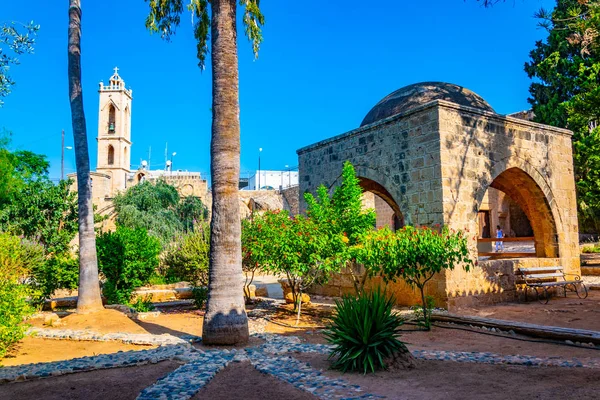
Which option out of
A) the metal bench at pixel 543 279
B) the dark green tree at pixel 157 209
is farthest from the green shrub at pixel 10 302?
the dark green tree at pixel 157 209

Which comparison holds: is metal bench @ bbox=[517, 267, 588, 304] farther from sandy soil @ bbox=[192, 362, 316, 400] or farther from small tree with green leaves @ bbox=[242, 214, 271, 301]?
sandy soil @ bbox=[192, 362, 316, 400]

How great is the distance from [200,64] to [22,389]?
6723 millimetres

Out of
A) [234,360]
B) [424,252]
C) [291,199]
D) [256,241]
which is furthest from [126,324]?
[291,199]

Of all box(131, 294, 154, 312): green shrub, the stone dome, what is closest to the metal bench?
the stone dome

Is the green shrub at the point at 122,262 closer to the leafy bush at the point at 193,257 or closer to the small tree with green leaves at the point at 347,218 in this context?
the leafy bush at the point at 193,257

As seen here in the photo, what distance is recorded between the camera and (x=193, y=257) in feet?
35.3

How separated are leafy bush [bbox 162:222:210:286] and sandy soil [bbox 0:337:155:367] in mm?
3947

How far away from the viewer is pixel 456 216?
9.40 meters

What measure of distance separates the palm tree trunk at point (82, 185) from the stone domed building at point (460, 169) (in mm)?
5813

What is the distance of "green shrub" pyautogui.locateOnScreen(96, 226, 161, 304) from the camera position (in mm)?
10703

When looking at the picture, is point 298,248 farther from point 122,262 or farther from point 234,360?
point 122,262

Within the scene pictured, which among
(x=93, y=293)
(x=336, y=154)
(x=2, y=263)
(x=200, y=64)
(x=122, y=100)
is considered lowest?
(x=93, y=293)

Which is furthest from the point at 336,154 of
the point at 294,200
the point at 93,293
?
the point at 294,200

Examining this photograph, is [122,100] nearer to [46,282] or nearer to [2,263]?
[46,282]
